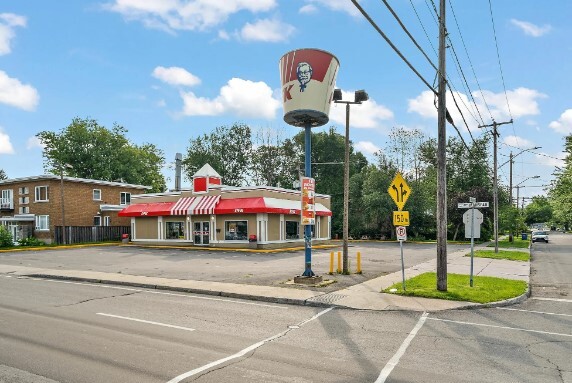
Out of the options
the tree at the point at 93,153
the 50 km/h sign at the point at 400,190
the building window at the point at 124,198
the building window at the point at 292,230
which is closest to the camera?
the 50 km/h sign at the point at 400,190

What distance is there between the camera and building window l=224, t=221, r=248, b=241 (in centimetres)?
3238

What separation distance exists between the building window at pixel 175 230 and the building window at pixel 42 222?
12984mm

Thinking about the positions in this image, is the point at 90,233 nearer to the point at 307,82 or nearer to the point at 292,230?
the point at 292,230

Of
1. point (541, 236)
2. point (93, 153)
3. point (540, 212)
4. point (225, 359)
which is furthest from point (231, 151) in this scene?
point (540, 212)

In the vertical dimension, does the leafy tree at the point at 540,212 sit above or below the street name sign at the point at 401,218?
below

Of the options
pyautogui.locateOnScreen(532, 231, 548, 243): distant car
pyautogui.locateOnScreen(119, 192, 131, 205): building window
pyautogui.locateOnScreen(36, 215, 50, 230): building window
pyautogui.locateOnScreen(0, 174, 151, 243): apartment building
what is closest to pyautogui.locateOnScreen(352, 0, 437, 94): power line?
pyautogui.locateOnScreen(0, 174, 151, 243): apartment building

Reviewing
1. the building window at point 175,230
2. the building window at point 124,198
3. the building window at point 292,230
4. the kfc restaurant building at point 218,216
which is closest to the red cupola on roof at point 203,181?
the kfc restaurant building at point 218,216

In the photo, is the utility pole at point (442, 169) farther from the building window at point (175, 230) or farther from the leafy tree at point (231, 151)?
the leafy tree at point (231, 151)

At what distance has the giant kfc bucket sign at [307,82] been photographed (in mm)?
14203

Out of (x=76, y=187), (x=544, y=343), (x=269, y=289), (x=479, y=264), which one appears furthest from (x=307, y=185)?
(x=76, y=187)

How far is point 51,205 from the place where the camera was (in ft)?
132

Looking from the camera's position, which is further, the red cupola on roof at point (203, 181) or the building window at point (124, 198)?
the building window at point (124, 198)

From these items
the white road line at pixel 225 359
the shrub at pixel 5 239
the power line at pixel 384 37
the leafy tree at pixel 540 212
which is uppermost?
the power line at pixel 384 37

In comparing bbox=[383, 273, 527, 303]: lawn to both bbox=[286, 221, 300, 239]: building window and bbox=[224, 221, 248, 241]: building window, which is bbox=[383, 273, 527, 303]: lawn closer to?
bbox=[224, 221, 248, 241]: building window
